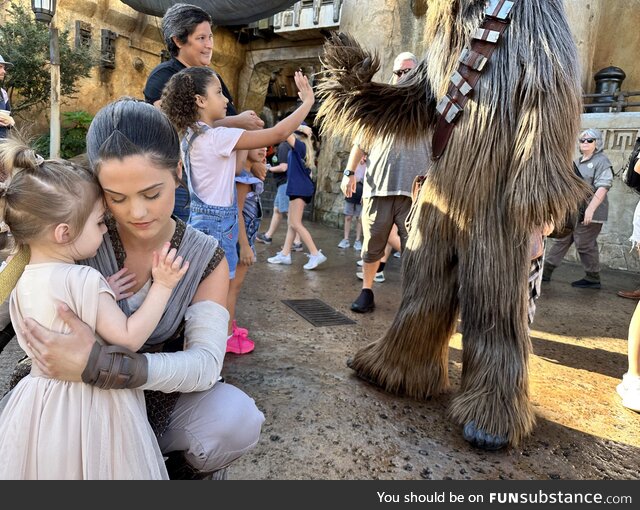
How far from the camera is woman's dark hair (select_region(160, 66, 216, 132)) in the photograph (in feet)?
7.19

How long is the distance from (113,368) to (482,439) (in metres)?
1.48

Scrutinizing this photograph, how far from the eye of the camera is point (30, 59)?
8570mm

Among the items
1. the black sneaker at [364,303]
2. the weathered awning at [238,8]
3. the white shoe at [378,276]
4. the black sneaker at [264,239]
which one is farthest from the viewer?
the black sneaker at [264,239]

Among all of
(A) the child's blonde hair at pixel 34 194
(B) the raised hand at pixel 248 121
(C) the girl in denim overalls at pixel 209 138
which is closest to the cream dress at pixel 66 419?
(A) the child's blonde hair at pixel 34 194

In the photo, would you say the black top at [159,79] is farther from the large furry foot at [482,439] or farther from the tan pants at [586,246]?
the tan pants at [586,246]

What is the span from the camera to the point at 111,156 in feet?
4.15

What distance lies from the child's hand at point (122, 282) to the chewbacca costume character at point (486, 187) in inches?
51.1

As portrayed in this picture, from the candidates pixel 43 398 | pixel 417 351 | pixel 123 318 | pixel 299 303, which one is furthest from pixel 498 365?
pixel 299 303

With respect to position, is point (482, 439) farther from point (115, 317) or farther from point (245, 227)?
point (245, 227)

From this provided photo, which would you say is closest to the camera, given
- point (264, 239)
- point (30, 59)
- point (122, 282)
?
point (122, 282)

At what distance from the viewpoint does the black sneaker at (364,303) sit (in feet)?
12.6

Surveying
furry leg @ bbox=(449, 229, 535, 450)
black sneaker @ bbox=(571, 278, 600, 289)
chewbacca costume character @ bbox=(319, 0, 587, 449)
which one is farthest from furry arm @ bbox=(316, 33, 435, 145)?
black sneaker @ bbox=(571, 278, 600, 289)

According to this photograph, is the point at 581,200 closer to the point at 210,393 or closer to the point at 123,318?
the point at 210,393

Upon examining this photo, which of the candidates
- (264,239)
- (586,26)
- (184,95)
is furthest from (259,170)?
(586,26)
